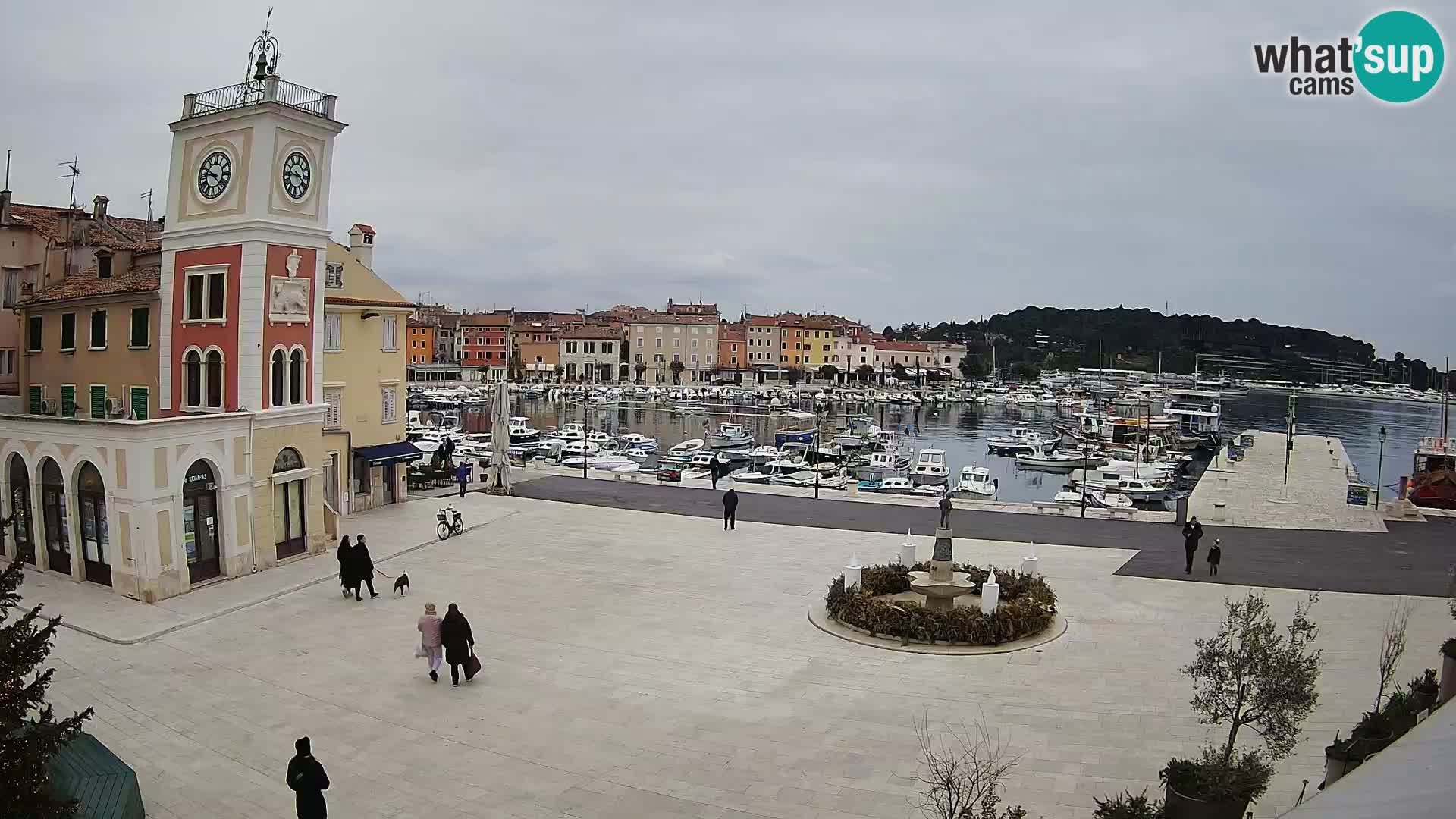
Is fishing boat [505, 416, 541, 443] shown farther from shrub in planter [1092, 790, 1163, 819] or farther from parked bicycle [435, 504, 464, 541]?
shrub in planter [1092, 790, 1163, 819]

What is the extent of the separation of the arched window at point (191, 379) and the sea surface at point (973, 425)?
39726mm

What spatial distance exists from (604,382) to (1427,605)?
11975 centimetres

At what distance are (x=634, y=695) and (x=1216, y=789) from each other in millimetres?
6774

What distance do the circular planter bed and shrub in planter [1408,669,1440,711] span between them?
5314mm

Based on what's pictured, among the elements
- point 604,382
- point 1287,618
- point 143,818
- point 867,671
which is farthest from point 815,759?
point 604,382

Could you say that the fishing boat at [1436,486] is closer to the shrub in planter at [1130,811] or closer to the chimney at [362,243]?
the shrub in planter at [1130,811]

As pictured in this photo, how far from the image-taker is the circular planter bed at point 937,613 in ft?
45.0

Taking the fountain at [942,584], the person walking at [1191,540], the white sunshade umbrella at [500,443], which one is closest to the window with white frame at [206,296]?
the white sunshade umbrella at [500,443]

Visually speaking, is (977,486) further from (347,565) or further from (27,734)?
(27,734)

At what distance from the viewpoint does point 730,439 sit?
66812 mm

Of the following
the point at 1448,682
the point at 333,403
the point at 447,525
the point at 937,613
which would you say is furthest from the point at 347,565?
the point at 1448,682

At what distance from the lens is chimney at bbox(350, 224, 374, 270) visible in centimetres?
2875

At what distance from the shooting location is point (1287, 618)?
49.6 feet

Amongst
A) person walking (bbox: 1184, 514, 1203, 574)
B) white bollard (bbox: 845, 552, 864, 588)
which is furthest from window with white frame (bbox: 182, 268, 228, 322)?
person walking (bbox: 1184, 514, 1203, 574)
